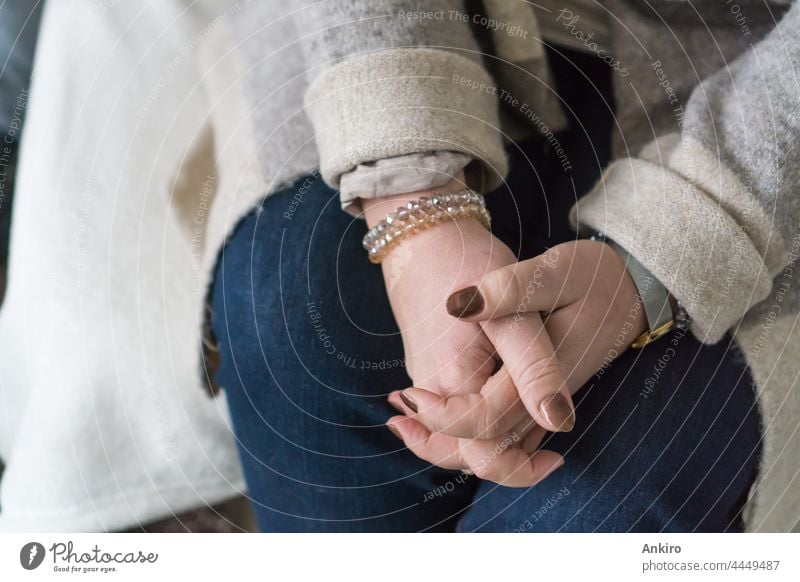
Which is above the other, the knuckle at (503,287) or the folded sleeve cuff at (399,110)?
the folded sleeve cuff at (399,110)

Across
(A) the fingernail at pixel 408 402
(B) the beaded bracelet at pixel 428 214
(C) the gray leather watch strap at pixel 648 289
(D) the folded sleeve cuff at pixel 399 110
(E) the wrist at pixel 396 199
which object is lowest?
(A) the fingernail at pixel 408 402

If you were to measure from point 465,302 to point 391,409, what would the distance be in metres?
0.06

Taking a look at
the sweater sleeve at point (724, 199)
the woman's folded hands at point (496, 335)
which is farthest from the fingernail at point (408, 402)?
the sweater sleeve at point (724, 199)

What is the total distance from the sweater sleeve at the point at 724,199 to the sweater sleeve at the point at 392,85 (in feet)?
0.21

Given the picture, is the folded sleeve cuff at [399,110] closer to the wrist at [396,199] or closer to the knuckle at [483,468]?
the wrist at [396,199]

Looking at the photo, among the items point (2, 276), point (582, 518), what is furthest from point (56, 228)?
point (582, 518)

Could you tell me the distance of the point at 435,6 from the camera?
276 millimetres

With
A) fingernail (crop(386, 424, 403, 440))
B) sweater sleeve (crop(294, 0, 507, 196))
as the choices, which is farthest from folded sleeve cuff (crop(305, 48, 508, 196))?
fingernail (crop(386, 424, 403, 440))

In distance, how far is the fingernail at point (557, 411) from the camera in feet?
0.79

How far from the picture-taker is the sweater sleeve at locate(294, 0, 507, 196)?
0.84 feet

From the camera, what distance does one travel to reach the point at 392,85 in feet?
0.86

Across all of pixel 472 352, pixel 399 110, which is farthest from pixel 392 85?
pixel 472 352

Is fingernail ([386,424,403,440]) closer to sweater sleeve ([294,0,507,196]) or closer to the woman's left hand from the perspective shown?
the woman's left hand

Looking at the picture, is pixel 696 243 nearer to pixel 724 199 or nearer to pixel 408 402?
pixel 724 199
